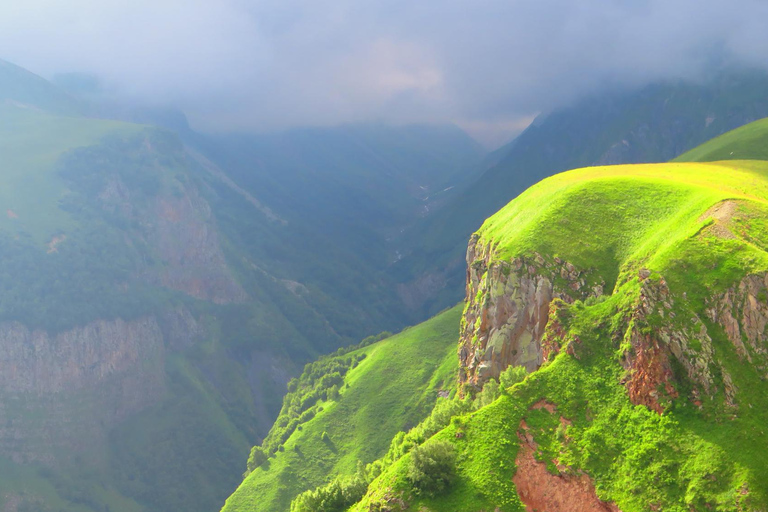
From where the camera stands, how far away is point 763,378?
49.5 meters

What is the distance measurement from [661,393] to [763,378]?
26.4 feet

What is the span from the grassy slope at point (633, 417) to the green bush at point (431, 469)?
2.78ft

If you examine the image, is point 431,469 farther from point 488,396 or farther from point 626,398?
point 626,398

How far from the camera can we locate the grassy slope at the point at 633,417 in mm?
45688

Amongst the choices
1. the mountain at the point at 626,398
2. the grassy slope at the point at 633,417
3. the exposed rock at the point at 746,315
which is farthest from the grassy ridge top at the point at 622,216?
the exposed rock at the point at 746,315

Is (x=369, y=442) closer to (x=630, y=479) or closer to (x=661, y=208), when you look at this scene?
(x=661, y=208)

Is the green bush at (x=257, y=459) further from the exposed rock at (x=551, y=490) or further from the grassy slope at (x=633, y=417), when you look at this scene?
the exposed rock at (x=551, y=490)

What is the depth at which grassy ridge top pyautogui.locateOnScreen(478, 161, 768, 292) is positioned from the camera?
7119 centimetres

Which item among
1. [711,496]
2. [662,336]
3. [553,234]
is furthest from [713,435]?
[553,234]

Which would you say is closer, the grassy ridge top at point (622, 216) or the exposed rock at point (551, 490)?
the exposed rock at point (551, 490)

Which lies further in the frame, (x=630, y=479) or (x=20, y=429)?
(x=20, y=429)

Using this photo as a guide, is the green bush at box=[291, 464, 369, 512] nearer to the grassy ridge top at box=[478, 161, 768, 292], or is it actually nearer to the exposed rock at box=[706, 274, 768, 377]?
the exposed rock at box=[706, 274, 768, 377]

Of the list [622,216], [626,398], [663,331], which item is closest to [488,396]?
[626,398]

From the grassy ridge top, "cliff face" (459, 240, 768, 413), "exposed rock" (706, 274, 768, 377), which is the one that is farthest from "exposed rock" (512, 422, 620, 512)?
the grassy ridge top
